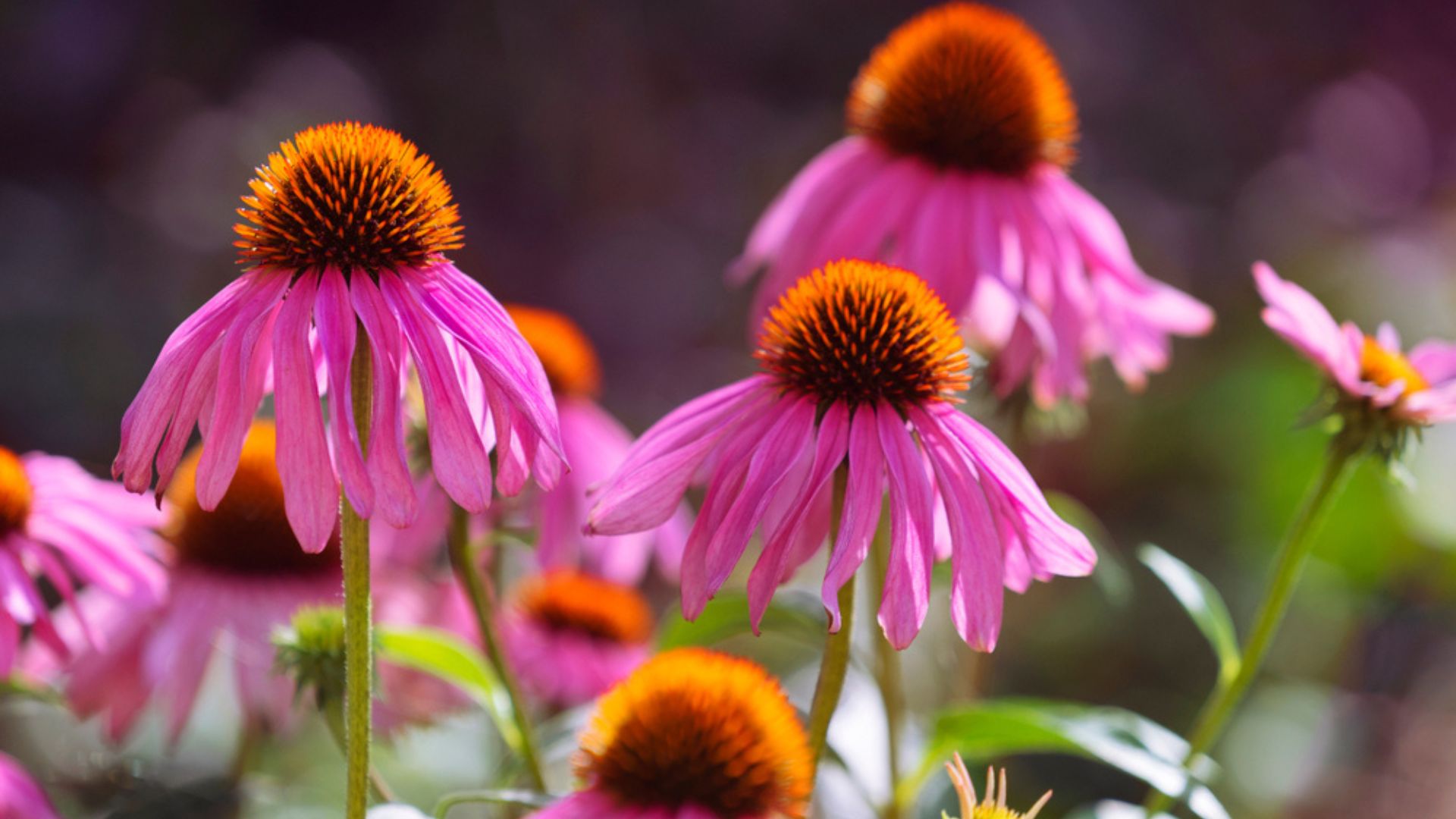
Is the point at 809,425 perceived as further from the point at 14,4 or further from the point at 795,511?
the point at 14,4

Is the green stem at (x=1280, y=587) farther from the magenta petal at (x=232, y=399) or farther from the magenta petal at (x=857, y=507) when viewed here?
the magenta petal at (x=232, y=399)

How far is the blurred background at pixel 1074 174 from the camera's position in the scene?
6.30ft

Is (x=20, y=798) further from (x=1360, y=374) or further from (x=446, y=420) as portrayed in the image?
(x=1360, y=374)

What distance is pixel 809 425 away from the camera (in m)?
0.56

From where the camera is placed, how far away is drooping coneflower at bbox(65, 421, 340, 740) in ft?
2.58

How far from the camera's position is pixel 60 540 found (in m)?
0.73

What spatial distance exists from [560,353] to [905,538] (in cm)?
58

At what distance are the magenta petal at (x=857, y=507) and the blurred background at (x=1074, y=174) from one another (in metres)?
0.94

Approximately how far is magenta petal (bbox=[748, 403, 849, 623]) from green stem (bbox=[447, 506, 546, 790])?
0.20 metres

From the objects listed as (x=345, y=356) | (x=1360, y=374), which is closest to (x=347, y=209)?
(x=345, y=356)

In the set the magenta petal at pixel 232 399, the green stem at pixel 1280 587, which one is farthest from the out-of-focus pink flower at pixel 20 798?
the green stem at pixel 1280 587

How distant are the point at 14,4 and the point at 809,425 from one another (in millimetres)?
2608

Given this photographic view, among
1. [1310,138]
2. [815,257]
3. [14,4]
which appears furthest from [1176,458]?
[14,4]

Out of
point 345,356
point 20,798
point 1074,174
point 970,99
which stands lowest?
point 20,798
